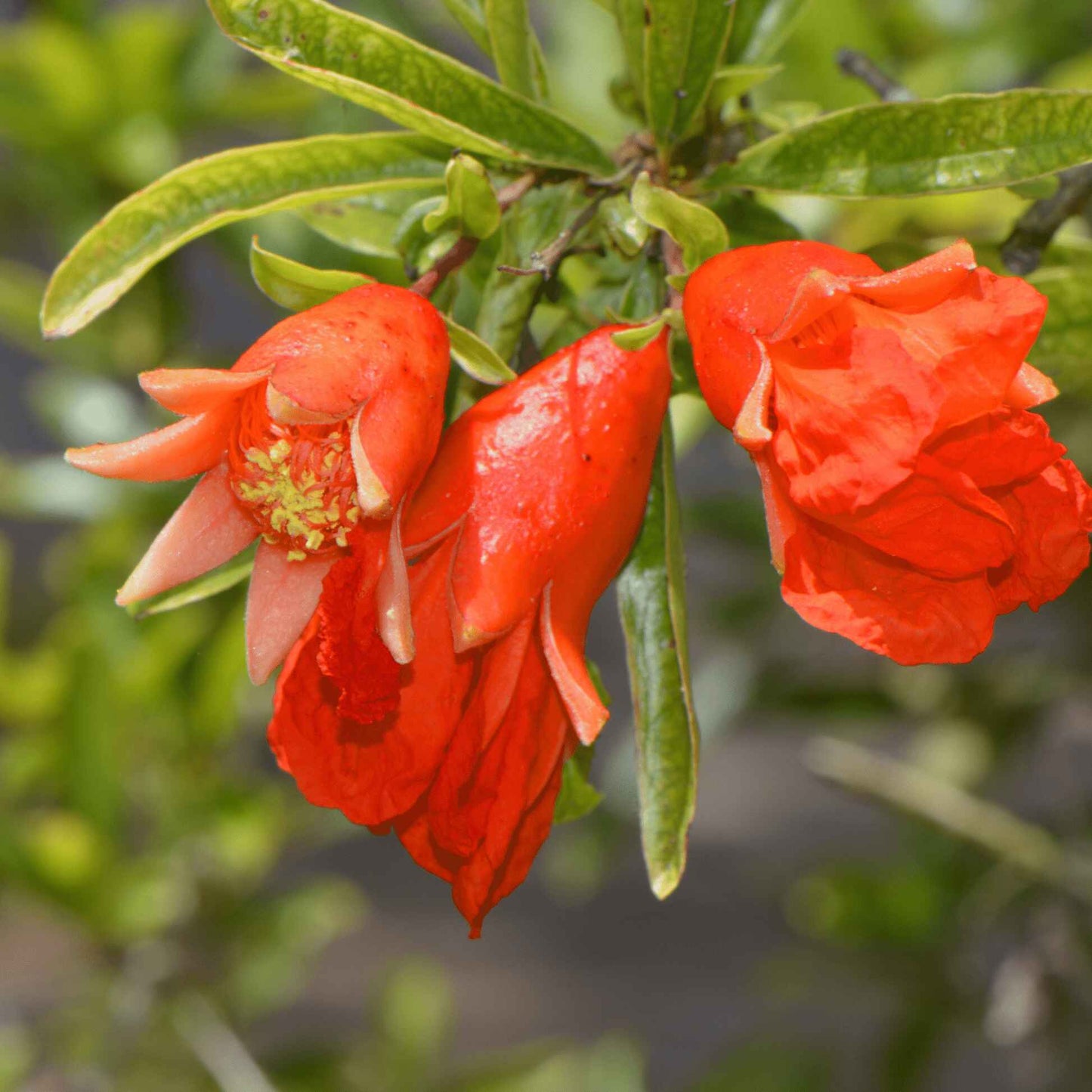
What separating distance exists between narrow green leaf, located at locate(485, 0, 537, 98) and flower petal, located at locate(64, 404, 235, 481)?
9.9 inches

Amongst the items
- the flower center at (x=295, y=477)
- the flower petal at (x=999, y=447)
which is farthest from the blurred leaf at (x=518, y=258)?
the flower petal at (x=999, y=447)

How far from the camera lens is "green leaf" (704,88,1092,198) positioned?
527 mm

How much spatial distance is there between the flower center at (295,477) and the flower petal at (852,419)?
0.57 feet

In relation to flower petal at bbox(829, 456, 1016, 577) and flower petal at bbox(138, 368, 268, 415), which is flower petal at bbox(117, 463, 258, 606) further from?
flower petal at bbox(829, 456, 1016, 577)

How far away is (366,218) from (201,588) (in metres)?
0.22

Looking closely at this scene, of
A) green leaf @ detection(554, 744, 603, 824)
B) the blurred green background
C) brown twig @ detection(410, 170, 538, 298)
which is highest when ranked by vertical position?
brown twig @ detection(410, 170, 538, 298)

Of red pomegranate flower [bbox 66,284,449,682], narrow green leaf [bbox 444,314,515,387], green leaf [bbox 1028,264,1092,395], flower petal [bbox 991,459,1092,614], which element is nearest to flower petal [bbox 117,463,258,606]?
red pomegranate flower [bbox 66,284,449,682]

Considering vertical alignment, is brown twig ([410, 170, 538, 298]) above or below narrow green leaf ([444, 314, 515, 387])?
above

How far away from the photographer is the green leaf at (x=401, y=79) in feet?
1.76

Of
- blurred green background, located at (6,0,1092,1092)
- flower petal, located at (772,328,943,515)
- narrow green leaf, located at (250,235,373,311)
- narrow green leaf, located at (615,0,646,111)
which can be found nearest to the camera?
flower petal, located at (772,328,943,515)

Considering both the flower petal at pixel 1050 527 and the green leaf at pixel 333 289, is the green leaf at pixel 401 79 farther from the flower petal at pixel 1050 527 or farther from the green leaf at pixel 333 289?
the flower petal at pixel 1050 527

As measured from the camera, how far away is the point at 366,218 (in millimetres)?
680

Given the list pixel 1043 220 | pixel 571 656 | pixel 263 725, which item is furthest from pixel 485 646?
pixel 263 725

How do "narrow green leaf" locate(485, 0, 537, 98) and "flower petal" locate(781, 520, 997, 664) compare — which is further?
"narrow green leaf" locate(485, 0, 537, 98)
